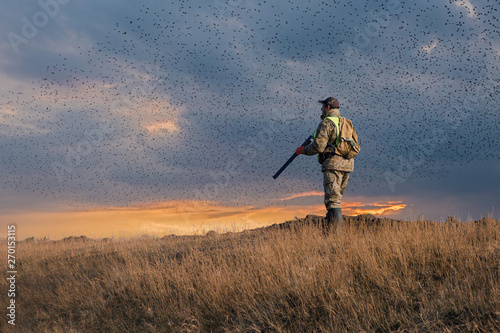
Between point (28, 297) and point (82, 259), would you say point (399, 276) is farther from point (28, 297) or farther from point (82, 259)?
point (82, 259)

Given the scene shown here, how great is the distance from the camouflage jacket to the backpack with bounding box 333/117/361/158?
0.36 ft

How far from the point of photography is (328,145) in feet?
27.6

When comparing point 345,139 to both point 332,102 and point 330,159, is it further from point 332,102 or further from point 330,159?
point 332,102

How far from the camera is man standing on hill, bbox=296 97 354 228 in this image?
323 inches

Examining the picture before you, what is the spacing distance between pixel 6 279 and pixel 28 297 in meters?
2.77

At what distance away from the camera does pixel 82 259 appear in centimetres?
1053

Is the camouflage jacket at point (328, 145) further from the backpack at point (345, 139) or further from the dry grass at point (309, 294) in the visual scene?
the dry grass at point (309, 294)

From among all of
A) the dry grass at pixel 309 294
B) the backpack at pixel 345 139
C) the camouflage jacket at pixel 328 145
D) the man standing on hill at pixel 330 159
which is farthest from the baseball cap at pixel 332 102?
the dry grass at pixel 309 294

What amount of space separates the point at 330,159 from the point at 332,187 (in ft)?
2.07

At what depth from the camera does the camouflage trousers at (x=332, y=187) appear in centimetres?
830

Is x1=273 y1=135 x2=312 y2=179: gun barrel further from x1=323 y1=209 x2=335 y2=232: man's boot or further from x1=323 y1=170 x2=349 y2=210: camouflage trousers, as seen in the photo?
x1=323 y1=209 x2=335 y2=232: man's boot

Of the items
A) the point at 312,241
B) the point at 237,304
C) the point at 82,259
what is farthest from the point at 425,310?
the point at 82,259

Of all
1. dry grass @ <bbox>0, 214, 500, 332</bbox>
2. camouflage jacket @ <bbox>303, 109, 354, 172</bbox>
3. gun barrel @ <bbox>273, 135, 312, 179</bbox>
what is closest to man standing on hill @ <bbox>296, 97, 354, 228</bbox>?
camouflage jacket @ <bbox>303, 109, 354, 172</bbox>

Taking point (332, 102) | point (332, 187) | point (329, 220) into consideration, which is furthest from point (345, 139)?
point (329, 220)
